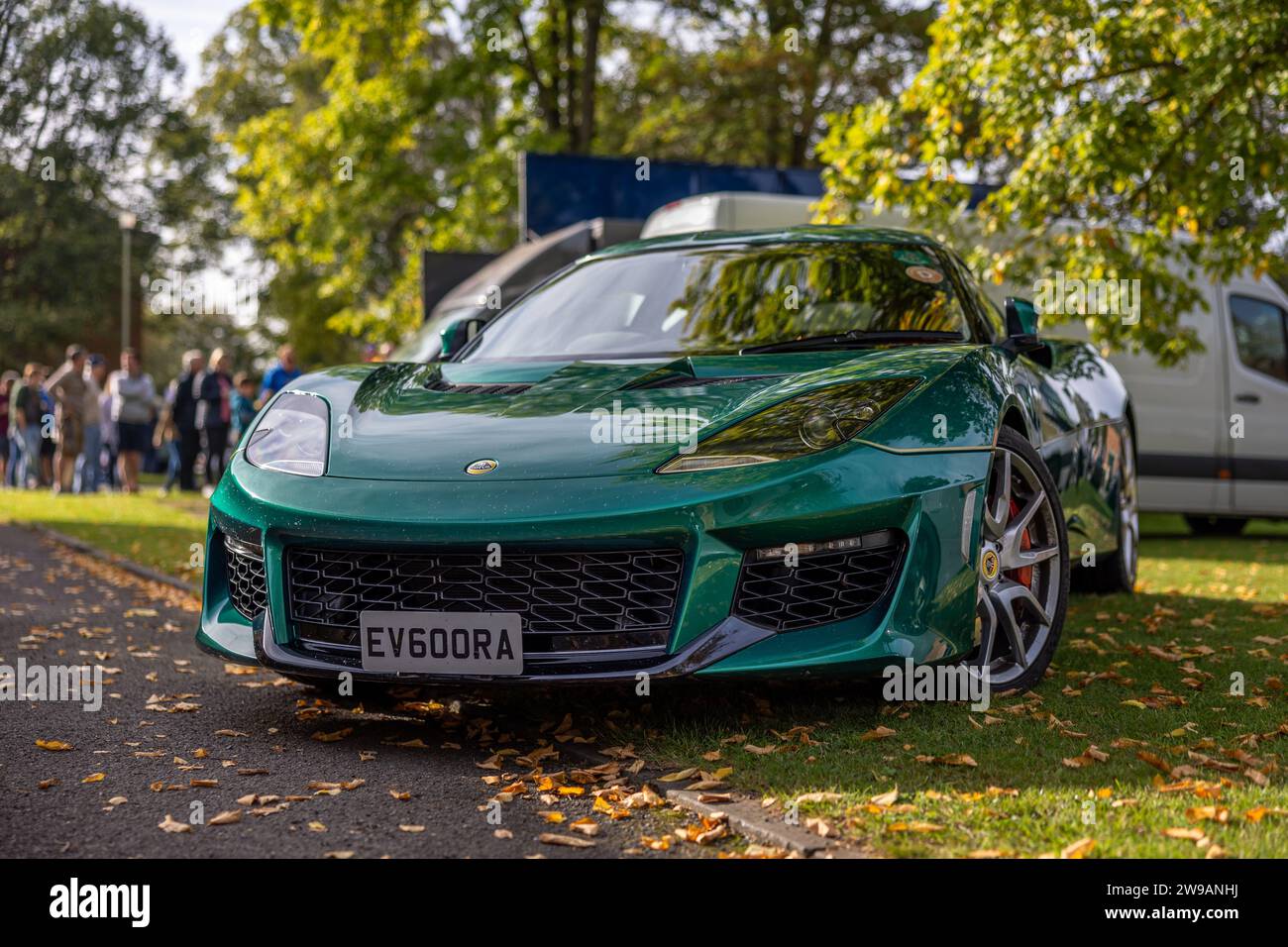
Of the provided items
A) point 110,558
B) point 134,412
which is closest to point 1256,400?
point 110,558

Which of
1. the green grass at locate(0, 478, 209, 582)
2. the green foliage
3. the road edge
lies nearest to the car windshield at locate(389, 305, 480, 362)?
the green grass at locate(0, 478, 209, 582)

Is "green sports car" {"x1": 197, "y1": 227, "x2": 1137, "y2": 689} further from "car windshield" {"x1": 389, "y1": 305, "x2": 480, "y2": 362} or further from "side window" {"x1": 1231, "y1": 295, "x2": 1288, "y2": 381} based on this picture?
"side window" {"x1": 1231, "y1": 295, "x2": 1288, "y2": 381}

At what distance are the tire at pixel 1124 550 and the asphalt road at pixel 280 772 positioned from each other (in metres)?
3.31

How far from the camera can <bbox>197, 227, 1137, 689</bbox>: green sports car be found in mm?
3777

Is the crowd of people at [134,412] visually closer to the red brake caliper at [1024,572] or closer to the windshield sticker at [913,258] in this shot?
the windshield sticker at [913,258]

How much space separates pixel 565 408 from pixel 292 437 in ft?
2.84

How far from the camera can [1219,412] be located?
39.2 feet

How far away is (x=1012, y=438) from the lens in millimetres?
4516

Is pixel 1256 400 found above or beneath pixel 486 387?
beneath

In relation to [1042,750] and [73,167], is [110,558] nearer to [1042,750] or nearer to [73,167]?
[1042,750]

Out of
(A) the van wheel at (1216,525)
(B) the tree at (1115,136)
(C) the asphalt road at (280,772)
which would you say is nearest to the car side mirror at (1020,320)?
(C) the asphalt road at (280,772)
